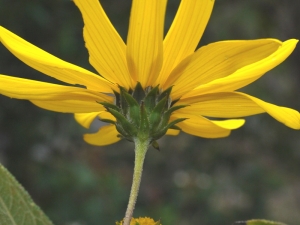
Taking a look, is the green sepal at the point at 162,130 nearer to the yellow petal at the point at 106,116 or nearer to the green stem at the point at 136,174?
the green stem at the point at 136,174

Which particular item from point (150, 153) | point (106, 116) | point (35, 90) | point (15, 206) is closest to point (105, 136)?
point (106, 116)

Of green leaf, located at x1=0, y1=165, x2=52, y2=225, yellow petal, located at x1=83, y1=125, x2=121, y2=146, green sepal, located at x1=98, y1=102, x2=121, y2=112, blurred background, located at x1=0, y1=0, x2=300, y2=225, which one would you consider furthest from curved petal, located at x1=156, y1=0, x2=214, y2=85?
blurred background, located at x1=0, y1=0, x2=300, y2=225

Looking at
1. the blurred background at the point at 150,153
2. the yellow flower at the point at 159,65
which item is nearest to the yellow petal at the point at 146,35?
the yellow flower at the point at 159,65

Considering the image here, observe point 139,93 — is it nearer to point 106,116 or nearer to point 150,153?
point 106,116

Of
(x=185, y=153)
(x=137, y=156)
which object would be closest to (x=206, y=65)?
(x=137, y=156)

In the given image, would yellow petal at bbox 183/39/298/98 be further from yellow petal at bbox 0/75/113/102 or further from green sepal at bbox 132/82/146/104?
yellow petal at bbox 0/75/113/102
